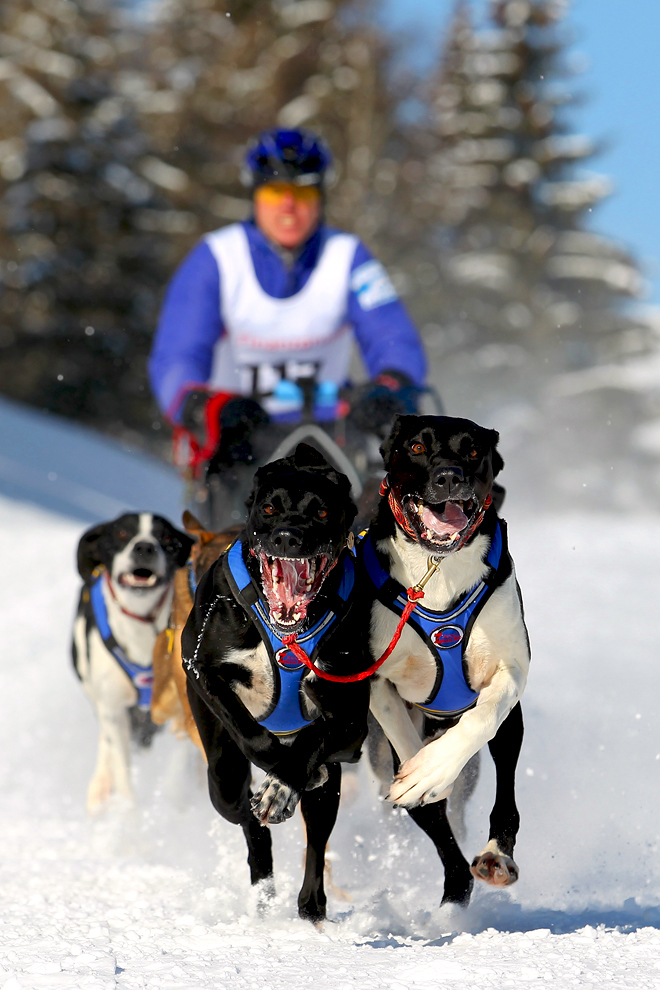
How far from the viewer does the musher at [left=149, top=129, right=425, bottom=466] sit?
4941 millimetres

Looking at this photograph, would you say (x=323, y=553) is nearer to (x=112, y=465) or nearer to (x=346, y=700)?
(x=346, y=700)

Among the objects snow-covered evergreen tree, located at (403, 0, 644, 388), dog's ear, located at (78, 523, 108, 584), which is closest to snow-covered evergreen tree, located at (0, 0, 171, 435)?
snow-covered evergreen tree, located at (403, 0, 644, 388)

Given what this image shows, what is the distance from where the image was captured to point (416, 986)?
2451mm

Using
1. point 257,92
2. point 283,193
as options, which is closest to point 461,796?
point 283,193

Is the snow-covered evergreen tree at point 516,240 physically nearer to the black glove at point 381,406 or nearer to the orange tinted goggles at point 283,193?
the orange tinted goggles at point 283,193

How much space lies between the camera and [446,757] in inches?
109

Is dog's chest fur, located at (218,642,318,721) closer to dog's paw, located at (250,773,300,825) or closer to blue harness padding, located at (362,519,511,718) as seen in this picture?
dog's paw, located at (250,773,300,825)

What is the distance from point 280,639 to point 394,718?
16.5 inches

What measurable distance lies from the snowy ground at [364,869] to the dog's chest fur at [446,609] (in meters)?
0.62

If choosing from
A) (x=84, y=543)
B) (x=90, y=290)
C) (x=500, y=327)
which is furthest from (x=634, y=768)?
(x=500, y=327)

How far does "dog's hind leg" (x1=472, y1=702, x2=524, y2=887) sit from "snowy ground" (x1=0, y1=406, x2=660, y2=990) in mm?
177

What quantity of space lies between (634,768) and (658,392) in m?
22.0

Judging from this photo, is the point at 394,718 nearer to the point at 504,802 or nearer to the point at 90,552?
the point at 504,802

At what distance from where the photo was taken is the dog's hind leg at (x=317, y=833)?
9.95 ft
